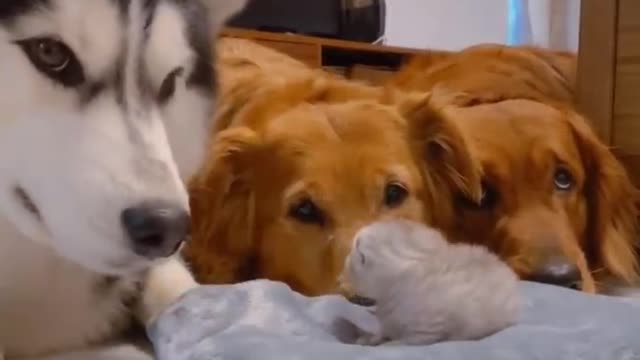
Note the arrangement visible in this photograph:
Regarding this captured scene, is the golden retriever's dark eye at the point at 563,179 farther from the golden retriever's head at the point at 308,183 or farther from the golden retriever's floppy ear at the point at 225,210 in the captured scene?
the golden retriever's floppy ear at the point at 225,210

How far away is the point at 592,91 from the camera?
1476mm

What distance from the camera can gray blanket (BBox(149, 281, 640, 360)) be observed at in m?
0.78

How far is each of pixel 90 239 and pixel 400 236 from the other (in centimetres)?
27

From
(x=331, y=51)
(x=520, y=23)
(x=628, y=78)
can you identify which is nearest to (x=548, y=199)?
(x=628, y=78)

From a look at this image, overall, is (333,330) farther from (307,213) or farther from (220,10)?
(220,10)

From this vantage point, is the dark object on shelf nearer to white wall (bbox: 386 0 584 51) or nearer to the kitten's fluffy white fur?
white wall (bbox: 386 0 584 51)

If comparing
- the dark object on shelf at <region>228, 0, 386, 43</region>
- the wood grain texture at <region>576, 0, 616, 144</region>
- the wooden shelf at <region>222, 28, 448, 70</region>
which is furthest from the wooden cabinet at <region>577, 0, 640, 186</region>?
the dark object on shelf at <region>228, 0, 386, 43</region>

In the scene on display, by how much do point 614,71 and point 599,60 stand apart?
0.09ft

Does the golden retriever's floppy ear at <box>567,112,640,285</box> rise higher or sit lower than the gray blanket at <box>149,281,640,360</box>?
lower

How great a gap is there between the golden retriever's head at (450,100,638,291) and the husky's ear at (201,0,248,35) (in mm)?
360

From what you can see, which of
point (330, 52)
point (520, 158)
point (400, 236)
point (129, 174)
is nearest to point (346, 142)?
point (520, 158)

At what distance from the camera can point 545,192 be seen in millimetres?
1275

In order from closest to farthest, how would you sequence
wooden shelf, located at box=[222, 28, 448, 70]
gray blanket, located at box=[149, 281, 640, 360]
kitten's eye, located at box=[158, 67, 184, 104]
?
gray blanket, located at box=[149, 281, 640, 360] < kitten's eye, located at box=[158, 67, 184, 104] < wooden shelf, located at box=[222, 28, 448, 70]

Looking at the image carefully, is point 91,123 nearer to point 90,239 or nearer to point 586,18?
point 90,239
